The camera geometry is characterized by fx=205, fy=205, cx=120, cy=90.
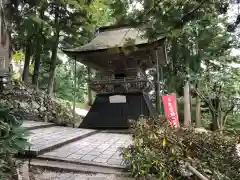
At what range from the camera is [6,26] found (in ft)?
10.2

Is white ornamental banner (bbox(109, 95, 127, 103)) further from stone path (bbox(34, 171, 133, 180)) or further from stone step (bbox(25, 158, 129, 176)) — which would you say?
stone path (bbox(34, 171, 133, 180))

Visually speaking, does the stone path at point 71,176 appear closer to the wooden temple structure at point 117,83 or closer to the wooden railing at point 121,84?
the wooden temple structure at point 117,83

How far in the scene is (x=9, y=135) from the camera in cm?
238

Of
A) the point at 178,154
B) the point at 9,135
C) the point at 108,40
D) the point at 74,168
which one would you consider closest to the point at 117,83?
the point at 108,40

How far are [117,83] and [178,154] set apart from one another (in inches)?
259

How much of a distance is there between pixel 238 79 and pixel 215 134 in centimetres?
1085

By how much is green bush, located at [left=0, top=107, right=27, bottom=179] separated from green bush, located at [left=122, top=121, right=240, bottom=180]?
1.67 m

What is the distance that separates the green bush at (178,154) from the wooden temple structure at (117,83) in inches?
215

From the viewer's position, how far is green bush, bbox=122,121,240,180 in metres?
2.88

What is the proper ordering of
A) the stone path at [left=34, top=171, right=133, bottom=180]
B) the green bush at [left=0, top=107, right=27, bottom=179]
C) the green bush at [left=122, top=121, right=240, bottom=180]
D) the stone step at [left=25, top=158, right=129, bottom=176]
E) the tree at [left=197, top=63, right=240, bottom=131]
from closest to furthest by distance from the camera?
the green bush at [left=0, top=107, right=27, bottom=179] → the green bush at [left=122, top=121, right=240, bottom=180] → the stone path at [left=34, top=171, right=133, bottom=180] → the stone step at [left=25, top=158, right=129, bottom=176] → the tree at [left=197, top=63, right=240, bottom=131]

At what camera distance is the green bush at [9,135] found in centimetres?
233

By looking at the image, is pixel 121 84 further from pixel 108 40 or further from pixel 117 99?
pixel 108 40

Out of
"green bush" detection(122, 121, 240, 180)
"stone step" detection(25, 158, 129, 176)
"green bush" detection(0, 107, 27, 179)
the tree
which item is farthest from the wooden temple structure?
"green bush" detection(0, 107, 27, 179)

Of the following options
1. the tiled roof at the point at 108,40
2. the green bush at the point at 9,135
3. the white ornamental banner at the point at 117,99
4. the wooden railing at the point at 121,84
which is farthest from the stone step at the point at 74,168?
the wooden railing at the point at 121,84
